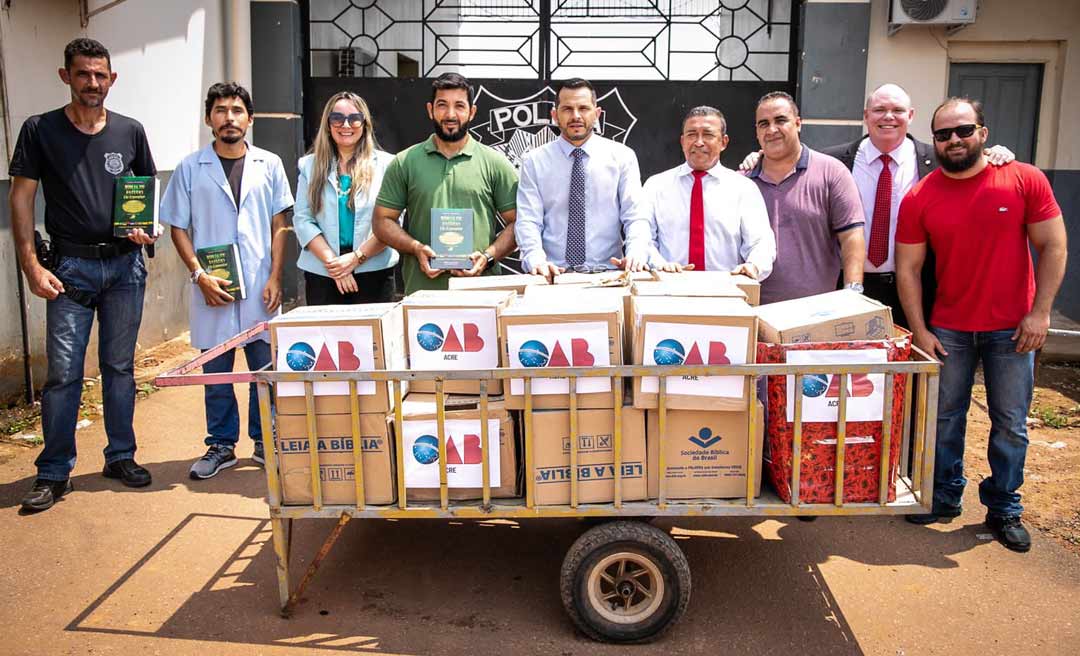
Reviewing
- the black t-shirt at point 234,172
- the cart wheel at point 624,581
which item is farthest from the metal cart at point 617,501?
the black t-shirt at point 234,172

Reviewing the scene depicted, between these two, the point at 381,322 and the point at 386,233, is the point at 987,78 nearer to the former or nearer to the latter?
the point at 386,233

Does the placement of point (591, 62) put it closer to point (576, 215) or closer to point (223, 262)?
point (576, 215)

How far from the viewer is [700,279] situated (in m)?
4.13

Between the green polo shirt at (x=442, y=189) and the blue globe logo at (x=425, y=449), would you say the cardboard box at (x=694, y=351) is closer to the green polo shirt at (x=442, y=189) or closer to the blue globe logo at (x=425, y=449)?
the blue globe logo at (x=425, y=449)

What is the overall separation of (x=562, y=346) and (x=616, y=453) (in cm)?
45

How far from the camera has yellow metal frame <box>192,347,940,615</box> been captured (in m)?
3.36

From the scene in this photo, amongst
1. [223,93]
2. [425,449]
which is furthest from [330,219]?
[425,449]

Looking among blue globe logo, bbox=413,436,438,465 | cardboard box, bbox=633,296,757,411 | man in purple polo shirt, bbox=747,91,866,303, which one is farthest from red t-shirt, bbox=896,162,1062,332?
blue globe logo, bbox=413,436,438,465

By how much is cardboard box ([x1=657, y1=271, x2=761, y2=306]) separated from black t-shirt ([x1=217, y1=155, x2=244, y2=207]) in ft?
8.61

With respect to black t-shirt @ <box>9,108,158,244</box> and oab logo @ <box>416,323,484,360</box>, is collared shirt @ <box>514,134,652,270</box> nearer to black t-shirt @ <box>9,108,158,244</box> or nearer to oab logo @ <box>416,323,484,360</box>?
oab logo @ <box>416,323,484,360</box>

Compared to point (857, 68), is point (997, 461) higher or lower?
lower

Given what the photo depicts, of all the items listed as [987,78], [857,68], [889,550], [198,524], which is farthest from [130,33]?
[987,78]

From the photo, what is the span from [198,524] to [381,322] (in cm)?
201

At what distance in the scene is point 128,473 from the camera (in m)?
5.25
